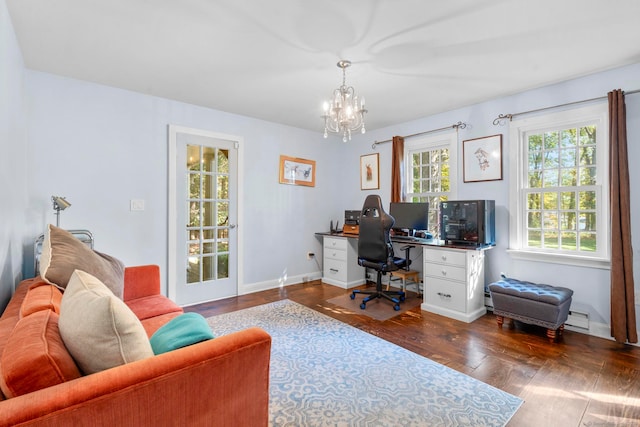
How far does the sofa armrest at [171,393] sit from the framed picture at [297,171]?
3496 mm

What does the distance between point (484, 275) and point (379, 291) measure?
3.91ft

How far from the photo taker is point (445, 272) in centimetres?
329

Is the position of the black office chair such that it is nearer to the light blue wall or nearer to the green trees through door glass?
the light blue wall

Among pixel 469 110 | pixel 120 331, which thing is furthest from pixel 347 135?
pixel 120 331

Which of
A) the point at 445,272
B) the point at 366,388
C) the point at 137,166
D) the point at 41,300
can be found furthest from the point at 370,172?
the point at 41,300

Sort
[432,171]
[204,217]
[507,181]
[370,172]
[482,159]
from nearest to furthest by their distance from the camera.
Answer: [507,181], [482,159], [204,217], [432,171], [370,172]

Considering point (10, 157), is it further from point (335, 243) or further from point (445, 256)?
point (445, 256)

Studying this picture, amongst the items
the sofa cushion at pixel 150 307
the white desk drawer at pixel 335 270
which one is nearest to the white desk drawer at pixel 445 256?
the white desk drawer at pixel 335 270

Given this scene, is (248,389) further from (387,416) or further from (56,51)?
(56,51)

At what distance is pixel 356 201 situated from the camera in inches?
196

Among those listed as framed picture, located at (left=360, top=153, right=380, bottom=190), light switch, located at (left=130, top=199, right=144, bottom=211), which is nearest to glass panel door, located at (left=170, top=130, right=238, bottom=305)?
light switch, located at (left=130, top=199, right=144, bottom=211)

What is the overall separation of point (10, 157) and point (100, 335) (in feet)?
5.98

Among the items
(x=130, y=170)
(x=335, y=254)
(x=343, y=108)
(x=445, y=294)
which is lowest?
(x=445, y=294)

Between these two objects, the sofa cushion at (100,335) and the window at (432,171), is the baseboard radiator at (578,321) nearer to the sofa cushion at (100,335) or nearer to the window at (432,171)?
the window at (432,171)
